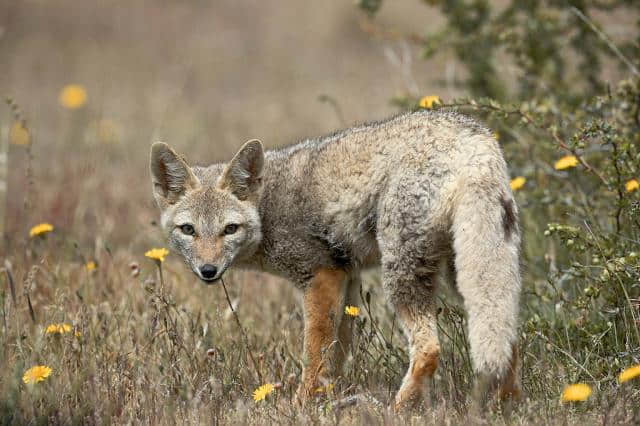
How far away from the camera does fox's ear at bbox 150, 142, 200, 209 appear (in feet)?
17.0

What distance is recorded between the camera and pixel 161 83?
15930 mm

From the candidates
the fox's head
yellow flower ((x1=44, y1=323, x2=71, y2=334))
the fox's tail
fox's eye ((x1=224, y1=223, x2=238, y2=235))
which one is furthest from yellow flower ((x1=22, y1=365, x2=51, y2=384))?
the fox's tail

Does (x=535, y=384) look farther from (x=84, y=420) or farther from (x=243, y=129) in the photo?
(x=243, y=129)

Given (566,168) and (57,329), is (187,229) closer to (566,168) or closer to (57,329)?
(57,329)

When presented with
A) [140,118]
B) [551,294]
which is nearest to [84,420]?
[551,294]

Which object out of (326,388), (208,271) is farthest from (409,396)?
(208,271)

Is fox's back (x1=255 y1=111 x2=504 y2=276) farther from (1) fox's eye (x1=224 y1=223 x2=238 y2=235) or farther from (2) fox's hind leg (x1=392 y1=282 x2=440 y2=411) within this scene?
(2) fox's hind leg (x1=392 y1=282 x2=440 y2=411)

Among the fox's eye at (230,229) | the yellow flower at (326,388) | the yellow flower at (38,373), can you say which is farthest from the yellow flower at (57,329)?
the yellow flower at (326,388)

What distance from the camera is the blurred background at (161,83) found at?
9.51m

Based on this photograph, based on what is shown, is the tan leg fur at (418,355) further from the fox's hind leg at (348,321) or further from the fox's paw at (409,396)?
the fox's hind leg at (348,321)

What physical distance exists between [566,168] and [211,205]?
94.5 inches

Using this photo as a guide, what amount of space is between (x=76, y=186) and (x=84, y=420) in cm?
465

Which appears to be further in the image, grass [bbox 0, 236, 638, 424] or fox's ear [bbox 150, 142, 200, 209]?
fox's ear [bbox 150, 142, 200, 209]

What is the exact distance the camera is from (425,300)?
4359mm
